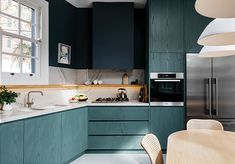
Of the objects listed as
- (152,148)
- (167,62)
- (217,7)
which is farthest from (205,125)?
(217,7)

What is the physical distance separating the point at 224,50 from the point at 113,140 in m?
2.45

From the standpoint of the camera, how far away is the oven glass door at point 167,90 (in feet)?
12.7

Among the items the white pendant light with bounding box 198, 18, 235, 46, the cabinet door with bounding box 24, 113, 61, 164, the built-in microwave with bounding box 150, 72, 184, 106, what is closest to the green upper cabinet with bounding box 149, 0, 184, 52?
the built-in microwave with bounding box 150, 72, 184, 106

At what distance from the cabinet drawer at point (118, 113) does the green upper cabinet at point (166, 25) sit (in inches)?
42.8

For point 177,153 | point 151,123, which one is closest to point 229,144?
point 177,153

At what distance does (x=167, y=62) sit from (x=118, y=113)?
1.21 metres

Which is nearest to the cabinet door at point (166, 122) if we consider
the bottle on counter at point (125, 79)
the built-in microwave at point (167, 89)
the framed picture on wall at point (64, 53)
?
the built-in microwave at point (167, 89)

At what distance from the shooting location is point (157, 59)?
12.9ft

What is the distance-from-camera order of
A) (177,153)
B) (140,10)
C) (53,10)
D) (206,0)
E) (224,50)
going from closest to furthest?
(206,0), (177,153), (224,50), (53,10), (140,10)

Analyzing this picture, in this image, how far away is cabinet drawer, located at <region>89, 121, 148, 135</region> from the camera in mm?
3885

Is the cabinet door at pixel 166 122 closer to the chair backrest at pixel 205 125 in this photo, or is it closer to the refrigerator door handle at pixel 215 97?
the refrigerator door handle at pixel 215 97

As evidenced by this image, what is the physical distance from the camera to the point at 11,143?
2182 mm

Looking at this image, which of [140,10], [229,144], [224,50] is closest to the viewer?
[229,144]

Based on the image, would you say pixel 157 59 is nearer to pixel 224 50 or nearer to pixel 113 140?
pixel 113 140
